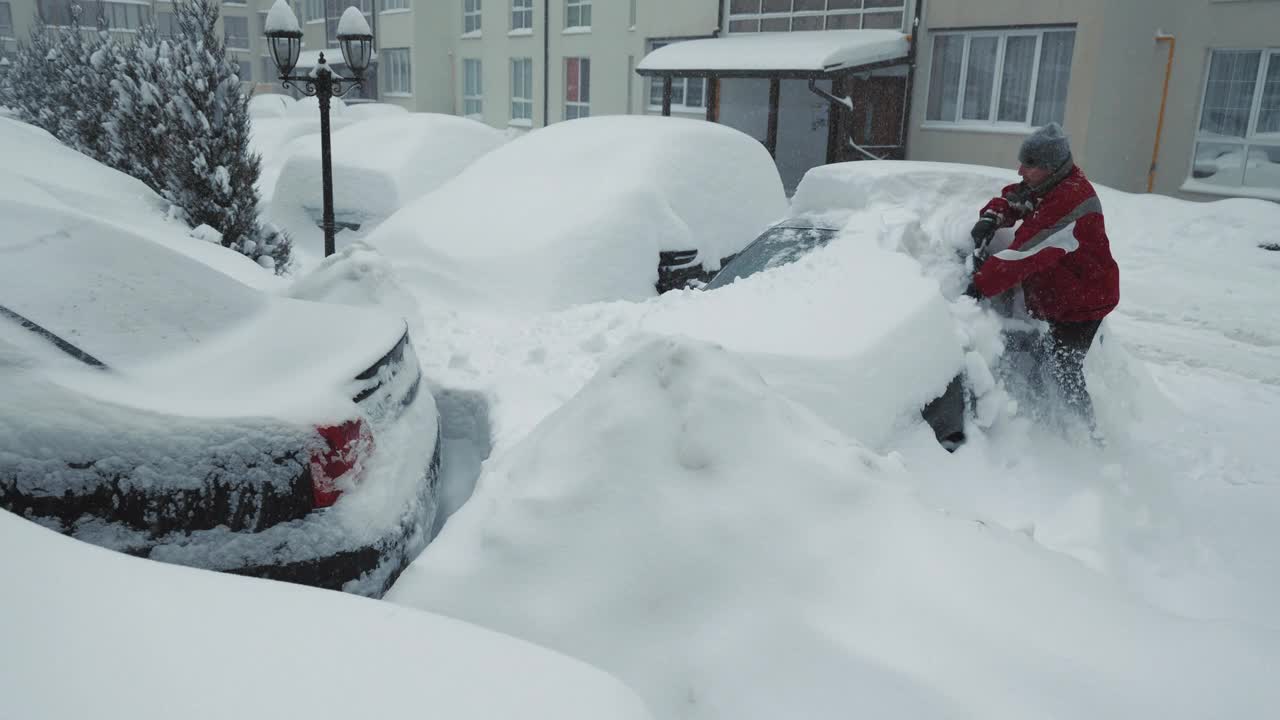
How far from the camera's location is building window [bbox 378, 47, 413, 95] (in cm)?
2975

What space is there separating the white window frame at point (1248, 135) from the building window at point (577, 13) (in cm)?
1525

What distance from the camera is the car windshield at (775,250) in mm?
5070

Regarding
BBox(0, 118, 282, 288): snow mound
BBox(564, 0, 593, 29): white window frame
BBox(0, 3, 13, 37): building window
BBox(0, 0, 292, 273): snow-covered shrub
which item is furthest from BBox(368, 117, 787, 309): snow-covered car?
BBox(0, 3, 13, 37): building window

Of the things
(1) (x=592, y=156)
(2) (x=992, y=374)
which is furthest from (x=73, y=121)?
(2) (x=992, y=374)

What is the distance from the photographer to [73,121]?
1289 cm

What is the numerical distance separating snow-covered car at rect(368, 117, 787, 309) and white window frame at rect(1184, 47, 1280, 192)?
11911 mm

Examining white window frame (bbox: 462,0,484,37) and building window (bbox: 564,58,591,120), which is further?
white window frame (bbox: 462,0,484,37)

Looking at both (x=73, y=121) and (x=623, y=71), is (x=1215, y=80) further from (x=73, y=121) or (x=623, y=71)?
(x=73, y=121)

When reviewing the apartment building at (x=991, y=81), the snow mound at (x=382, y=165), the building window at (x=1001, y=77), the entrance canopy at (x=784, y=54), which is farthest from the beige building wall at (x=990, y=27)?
the snow mound at (x=382, y=165)

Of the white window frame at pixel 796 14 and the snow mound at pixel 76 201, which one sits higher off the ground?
the white window frame at pixel 796 14

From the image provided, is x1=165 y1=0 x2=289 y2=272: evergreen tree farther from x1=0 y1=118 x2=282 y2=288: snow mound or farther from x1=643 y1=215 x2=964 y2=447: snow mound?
x1=643 y1=215 x2=964 y2=447: snow mound

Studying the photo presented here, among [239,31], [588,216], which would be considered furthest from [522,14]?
[239,31]

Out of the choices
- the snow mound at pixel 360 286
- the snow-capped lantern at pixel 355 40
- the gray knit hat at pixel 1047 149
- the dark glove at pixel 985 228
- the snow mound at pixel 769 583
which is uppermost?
the snow-capped lantern at pixel 355 40

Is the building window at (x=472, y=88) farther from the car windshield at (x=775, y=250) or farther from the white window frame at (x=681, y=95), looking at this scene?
the car windshield at (x=775, y=250)
